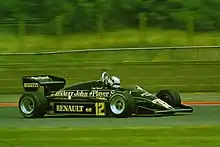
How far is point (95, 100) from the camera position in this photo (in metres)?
15.9

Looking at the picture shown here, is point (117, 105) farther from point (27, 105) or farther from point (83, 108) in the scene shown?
point (27, 105)

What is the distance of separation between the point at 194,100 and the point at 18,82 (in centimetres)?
737

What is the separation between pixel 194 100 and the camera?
73.6ft

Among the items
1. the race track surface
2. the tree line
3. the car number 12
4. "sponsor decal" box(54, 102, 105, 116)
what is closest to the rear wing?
"sponsor decal" box(54, 102, 105, 116)

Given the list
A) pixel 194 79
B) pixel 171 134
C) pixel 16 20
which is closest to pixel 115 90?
pixel 171 134

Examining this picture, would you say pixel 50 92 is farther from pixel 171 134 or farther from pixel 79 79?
pixel 79 79

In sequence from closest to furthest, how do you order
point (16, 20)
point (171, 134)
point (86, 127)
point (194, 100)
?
point (171, 134), point (86, 127), point (194, 100), point (16, 20)

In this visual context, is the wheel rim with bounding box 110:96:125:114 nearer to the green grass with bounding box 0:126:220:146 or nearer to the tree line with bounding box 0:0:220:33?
the green grass with bounding box 0:126:220:146

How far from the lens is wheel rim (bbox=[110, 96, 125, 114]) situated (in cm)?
1522

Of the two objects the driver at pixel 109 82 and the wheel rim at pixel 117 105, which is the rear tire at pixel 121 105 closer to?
the wheel rim at pixel 117 105

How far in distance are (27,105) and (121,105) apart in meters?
2.58

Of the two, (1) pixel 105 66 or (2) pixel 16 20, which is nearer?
(1) pixel 105 66

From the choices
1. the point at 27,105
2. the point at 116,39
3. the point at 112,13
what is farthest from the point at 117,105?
the point at 112,13

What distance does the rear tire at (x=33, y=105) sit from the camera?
16.2 metres
